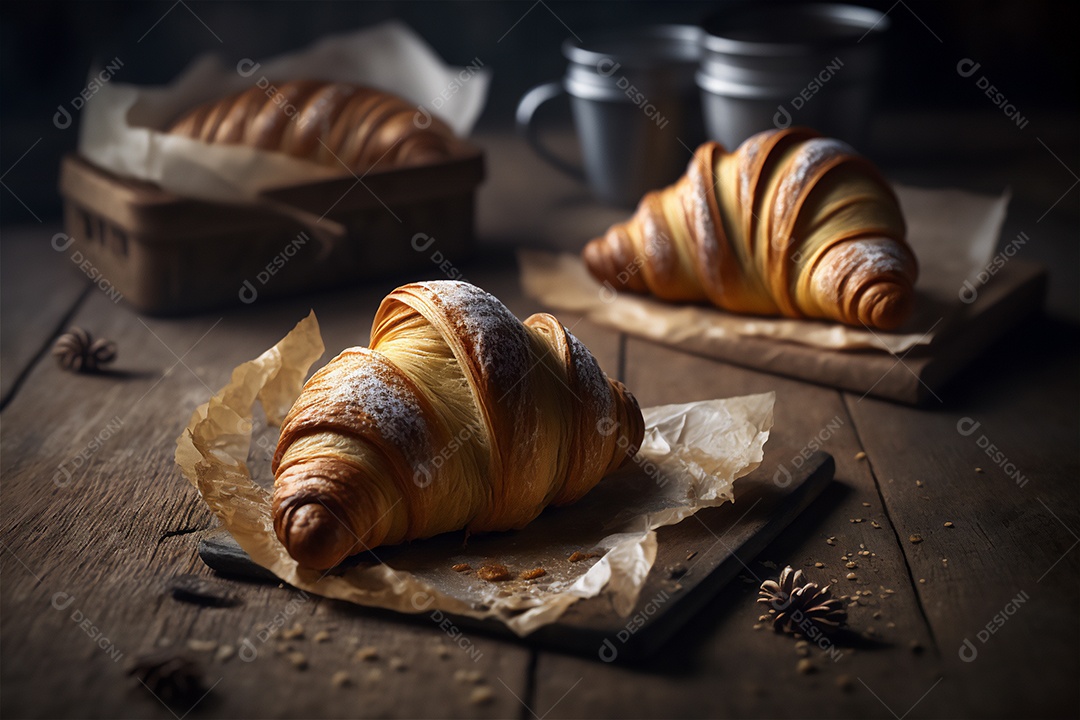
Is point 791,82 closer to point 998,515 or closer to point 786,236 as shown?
point 786,236

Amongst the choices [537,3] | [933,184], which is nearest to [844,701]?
[933,184]

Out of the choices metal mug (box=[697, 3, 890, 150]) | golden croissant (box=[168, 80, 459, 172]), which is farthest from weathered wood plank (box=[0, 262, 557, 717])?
metal mug (box=[697, 3, 890, 150])

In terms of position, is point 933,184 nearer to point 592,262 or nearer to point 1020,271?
point 1020,271

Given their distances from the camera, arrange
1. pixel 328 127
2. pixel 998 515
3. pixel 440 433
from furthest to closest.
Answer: pixel 328 127
pixel 998 515
pixel 440 433

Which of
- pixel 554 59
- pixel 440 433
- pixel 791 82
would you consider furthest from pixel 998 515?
pixel 554 59

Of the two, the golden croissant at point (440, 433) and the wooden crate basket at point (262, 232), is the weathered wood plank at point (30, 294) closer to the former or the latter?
the wooden crate basket at point (262, 232)

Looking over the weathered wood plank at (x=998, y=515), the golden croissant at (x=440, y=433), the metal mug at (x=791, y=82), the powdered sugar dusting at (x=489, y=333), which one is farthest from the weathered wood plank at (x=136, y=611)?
the metal mug at (x=791, y=82)
